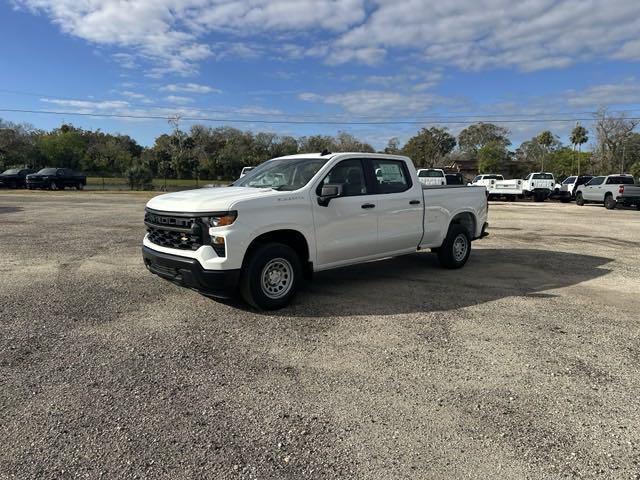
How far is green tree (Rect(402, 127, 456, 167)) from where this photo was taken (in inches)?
3471

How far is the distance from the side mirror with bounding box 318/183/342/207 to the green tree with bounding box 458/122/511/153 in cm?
9554

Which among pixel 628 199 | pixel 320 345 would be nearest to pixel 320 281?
pixel 320 345

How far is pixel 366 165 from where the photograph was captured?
6.84 meters

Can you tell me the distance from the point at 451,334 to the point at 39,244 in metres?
9.06

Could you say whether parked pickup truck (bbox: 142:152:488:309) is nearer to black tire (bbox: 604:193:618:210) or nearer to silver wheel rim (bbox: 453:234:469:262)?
silver wheel rim (bbox: 453:234:469:262)

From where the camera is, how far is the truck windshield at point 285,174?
6.32 meters

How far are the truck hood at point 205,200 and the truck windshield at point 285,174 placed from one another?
1.19ft

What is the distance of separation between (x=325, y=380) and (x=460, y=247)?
5161 mm

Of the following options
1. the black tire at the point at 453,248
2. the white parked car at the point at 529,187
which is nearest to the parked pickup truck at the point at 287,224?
the black tire at the point at 453,248

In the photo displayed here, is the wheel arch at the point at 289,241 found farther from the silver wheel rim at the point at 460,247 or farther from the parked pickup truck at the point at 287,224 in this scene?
the silver wheel rim at the point at 460,247

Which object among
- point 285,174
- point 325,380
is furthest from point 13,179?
point 325,380

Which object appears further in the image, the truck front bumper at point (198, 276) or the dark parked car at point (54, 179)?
the dark parked car at point (54, 179)

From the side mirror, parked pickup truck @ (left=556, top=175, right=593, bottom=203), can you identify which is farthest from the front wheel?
the side mirror

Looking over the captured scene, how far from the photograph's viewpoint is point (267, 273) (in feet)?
18.8
